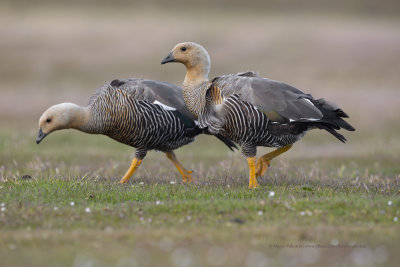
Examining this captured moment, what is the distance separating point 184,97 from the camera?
35.4 ft

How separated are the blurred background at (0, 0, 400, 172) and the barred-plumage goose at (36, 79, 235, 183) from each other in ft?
26.2

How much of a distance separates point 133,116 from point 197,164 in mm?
4485

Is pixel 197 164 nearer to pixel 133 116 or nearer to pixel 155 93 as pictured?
pixel 155 93

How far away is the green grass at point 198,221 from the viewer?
6.20 meters

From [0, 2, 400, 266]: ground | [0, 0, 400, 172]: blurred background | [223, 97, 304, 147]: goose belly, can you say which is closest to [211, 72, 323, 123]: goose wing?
[223, 97, 304, 147]: goose belly

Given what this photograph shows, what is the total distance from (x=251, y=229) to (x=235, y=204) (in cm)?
97

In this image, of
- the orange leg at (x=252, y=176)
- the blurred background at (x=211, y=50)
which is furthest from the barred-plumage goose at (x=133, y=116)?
the blurred background at (x=211, y=50)

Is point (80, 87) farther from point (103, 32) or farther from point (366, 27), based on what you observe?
point (366, 27)

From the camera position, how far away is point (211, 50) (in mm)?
33094

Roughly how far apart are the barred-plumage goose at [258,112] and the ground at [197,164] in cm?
82

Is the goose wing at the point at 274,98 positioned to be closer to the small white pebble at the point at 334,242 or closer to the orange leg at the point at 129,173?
the orange leg at the point at 129,173

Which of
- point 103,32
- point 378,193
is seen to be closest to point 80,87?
point 103,32

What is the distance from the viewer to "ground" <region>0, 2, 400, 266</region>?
6.56 metres

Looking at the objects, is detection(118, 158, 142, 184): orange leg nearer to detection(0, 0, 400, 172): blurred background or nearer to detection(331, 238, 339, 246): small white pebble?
detection(331, 238, 339, 246): small white pebble
